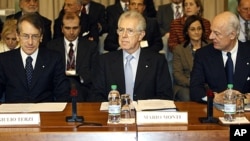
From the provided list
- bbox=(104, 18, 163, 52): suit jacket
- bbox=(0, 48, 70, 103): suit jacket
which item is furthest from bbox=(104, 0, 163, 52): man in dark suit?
bbox=(0, 48, 70, 103): suit jacket

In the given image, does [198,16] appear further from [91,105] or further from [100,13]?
[91,105]

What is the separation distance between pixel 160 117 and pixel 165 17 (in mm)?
4017

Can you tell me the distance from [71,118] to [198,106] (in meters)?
0.98

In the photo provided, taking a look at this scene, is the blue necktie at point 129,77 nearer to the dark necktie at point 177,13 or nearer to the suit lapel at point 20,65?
the suit lapel at point 20,65

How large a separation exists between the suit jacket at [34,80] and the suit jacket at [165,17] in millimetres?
2907

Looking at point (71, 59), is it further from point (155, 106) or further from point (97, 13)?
point (155, 106)

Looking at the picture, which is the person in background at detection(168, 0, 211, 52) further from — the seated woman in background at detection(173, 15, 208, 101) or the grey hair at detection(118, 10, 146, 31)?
the grey hair at detection(118, 10, 146, 31)

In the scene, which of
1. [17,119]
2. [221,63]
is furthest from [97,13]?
[17,119]

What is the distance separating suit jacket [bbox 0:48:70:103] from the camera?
427 cm

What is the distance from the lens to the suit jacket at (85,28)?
6.71 meters

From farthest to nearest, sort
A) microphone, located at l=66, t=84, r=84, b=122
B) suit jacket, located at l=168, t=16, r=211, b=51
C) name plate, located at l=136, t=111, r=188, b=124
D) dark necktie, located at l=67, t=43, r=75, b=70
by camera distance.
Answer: suit jacket, located at l=168, t=16, r=211, b=51 < dark necktie, located at l=67, t=43, r=75, b=70 < microphone, located at l=66, t=84, r=84, b=122 < name plate, located at l=136, t=111, r=188, b=124

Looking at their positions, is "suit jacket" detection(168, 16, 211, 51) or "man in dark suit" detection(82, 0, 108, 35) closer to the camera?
"suit jacket" detection(168, 16, 211, 51)

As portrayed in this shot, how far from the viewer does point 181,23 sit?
648cm

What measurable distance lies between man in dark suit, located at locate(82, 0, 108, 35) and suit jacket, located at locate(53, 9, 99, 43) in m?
0.14
